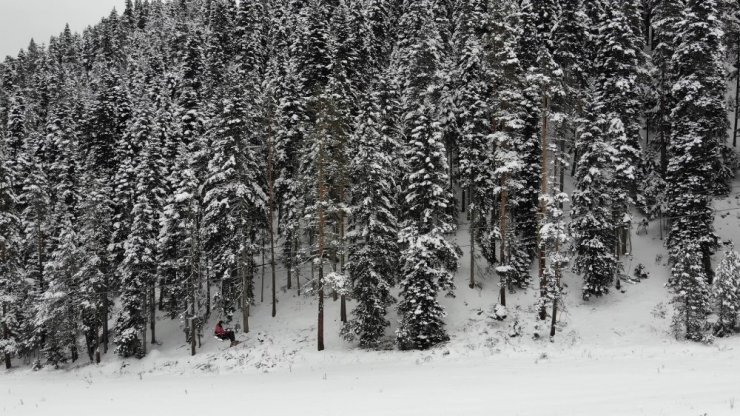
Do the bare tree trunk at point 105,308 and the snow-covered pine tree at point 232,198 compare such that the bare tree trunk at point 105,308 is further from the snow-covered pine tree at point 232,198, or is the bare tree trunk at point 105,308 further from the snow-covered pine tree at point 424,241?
the snow-covered pine tree at point 424,241

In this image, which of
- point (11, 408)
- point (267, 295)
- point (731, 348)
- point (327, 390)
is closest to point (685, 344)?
point (731, 348)

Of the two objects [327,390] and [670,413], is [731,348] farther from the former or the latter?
[327,390]

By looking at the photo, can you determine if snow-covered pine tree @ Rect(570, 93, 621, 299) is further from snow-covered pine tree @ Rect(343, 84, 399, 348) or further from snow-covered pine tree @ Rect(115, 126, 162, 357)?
snow-covered pine tree @ Rect(115, 126, 162, 357)

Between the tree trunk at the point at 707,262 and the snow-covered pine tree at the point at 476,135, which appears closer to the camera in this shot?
the tree trunk at the point at 707,262

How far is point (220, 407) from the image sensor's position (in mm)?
14633

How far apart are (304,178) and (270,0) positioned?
245 feet

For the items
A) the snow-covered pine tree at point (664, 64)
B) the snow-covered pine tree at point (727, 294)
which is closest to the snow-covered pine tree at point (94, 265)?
the snow-covered pine tree at point (727, 294)

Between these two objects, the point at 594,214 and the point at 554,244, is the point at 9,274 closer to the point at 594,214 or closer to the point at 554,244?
the point at 554,244

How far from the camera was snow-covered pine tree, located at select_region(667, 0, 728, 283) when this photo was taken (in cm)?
2751

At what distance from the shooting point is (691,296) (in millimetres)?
22188

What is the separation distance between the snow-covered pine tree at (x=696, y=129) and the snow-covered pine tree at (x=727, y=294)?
13.2ft

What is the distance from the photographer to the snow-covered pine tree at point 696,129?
90.2 feet

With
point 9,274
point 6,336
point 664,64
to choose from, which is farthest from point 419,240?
point 6,336

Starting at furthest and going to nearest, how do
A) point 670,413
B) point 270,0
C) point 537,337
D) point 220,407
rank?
1. point 270,0
2. point 537,337
3. point 220,407
4. point 670,413
